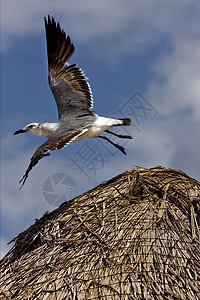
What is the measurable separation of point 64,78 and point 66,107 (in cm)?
73

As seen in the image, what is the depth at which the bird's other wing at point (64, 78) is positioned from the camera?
25.4 ft

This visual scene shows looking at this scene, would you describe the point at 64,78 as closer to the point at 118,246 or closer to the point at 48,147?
the point at 48,147

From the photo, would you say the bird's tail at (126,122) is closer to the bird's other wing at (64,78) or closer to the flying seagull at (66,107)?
the flying seagull at (66,107)

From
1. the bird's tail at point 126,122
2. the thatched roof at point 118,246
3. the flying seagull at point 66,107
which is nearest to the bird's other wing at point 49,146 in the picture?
the flying seagull at point 66,107

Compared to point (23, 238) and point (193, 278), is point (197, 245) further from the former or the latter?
point (23, 238)

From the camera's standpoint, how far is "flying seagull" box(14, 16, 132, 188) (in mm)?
6574

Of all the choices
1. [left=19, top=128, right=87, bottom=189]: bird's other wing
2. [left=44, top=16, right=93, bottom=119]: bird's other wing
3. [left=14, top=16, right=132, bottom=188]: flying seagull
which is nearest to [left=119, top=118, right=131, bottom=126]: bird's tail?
[left=14, top=16, right=132, bottom=188]: flying seagull

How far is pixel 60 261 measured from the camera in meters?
5.05

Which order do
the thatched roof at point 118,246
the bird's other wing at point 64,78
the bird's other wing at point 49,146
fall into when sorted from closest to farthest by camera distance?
the thatched roof at point 118,246 < the bird's other wing at point 49,146 < the bird's other wing at point 64,78

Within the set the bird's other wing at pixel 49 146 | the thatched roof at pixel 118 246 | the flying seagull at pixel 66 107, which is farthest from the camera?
the flying seagull at pixel 66 107

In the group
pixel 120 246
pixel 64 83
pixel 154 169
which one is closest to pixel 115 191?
pixel 154 169

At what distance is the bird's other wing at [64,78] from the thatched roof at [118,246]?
190 cm

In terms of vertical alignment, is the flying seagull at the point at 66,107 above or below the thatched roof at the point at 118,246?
above

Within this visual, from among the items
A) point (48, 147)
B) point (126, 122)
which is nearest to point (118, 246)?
point (48, 147)
